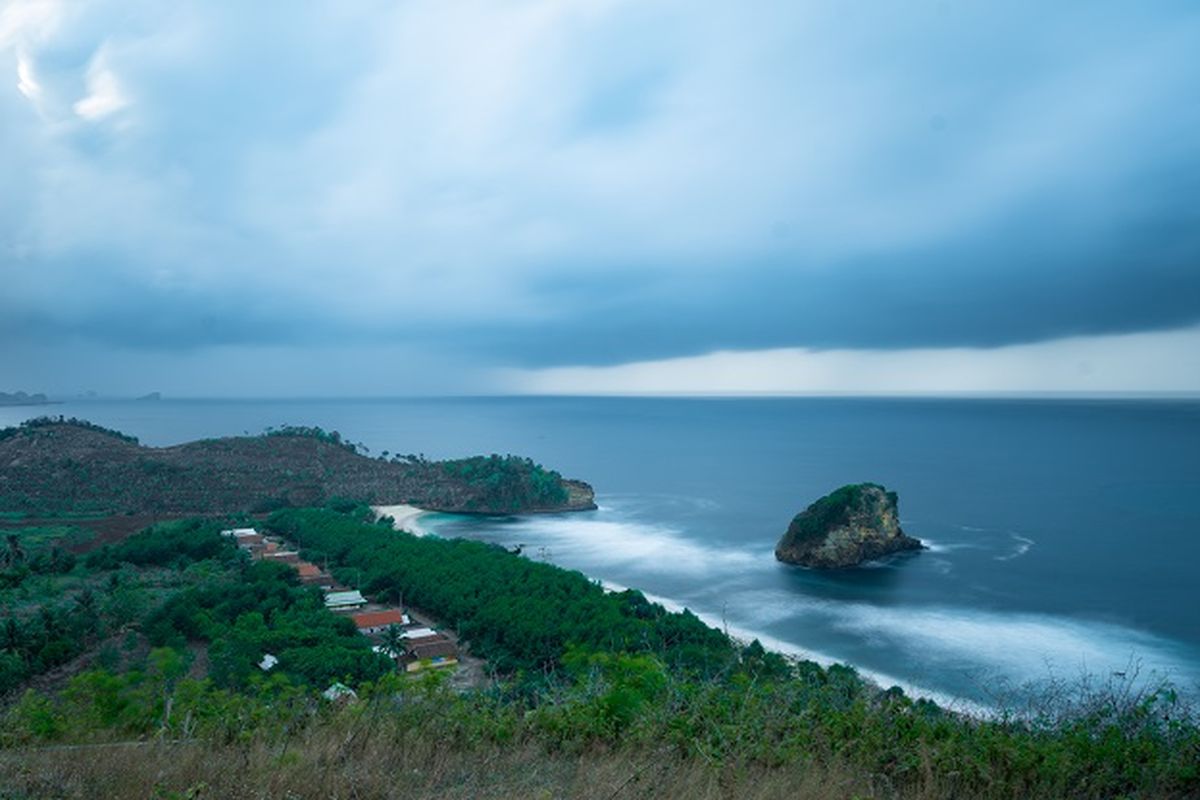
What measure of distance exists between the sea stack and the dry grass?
111 feet

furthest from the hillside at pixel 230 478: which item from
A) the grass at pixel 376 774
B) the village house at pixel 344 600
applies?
the grass at pixel 376 774

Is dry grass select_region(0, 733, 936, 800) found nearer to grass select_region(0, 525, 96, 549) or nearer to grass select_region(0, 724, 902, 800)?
grass select_region(0, 724, 902, 800)

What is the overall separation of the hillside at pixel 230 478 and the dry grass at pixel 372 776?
49.2m

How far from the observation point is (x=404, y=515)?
171ft

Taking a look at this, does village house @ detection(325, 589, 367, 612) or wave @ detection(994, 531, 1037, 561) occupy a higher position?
village house @ detection(325, 589, 367, 612)

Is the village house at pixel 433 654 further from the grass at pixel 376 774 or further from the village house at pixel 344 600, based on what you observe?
the grass at pixel 376 774

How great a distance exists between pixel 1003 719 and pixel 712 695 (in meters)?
2.35

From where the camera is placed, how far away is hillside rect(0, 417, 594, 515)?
49625mm

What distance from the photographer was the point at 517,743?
17.3 ft

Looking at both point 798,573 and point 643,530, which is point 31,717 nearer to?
point 798,573

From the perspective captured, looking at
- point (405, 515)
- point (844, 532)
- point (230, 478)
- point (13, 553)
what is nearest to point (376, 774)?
point (13, 553)

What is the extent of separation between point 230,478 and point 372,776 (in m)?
58.2

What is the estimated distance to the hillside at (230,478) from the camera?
4962 centimetres

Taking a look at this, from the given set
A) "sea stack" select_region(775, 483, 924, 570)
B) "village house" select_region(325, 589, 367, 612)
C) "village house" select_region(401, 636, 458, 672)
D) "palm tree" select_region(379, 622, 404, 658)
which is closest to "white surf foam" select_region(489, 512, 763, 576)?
"sea stack" select_region(775, 483, 924, 570)
